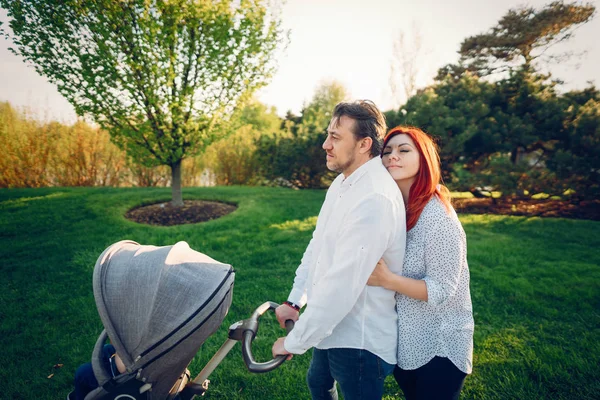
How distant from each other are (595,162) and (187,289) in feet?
35.2

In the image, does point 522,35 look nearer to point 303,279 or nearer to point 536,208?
point 536,208

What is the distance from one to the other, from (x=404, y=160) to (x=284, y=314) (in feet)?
3.92

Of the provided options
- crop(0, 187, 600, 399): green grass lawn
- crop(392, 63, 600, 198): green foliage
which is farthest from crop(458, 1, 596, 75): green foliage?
crop(0, 187, 600, 399): green grass lawn

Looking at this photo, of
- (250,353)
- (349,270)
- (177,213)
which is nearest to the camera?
(349,270)

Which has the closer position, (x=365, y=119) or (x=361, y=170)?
(x=361, y=170)

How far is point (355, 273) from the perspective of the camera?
4.79 feet

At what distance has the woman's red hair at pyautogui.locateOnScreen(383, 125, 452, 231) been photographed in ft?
5.78

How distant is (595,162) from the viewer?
834cm

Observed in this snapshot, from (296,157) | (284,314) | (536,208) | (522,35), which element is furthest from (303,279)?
(522,35)

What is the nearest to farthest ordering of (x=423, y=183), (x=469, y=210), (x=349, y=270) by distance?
(x=349, y=270) < (x=423, y=183) < (x=469, y=210)

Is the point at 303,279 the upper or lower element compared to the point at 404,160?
lower

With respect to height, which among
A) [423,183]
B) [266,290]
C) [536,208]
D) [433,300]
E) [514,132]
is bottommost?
[266,290]

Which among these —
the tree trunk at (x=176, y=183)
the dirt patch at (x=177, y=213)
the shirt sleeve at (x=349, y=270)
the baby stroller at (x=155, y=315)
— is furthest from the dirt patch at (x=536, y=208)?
the baby stroller at (x=155, y=315)

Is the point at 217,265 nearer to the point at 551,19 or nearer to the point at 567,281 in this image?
the point at 567,281
